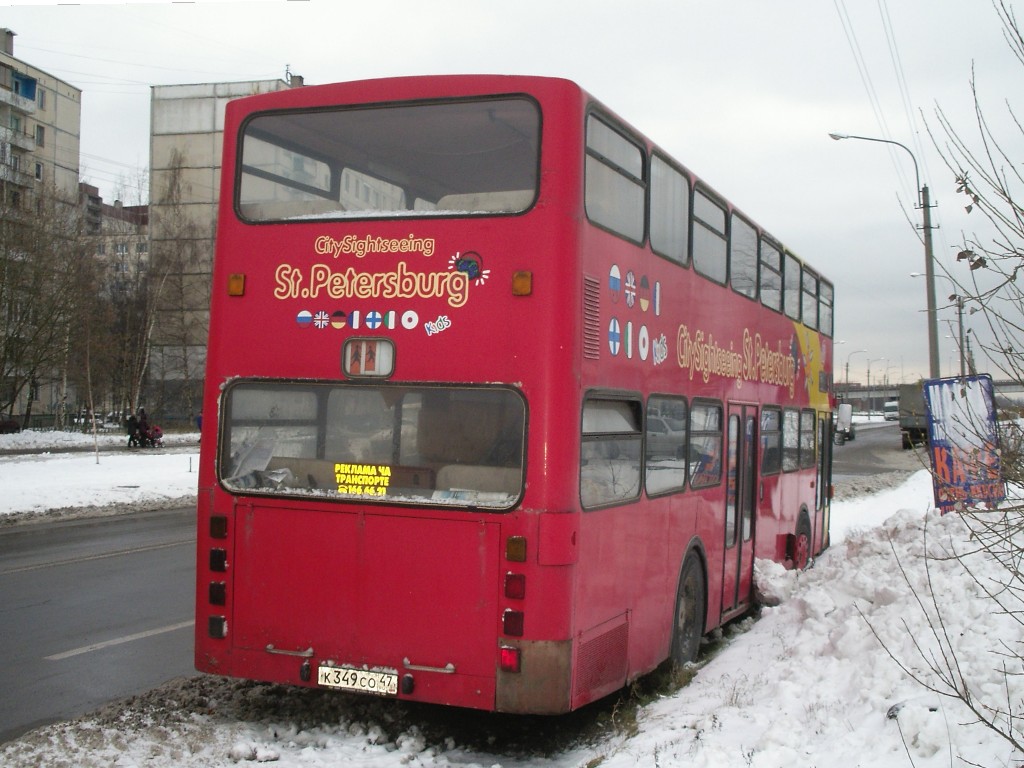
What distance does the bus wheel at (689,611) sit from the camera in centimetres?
847

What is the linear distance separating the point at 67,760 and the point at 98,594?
5856 mm

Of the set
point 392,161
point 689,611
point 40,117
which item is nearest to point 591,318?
point 392,161

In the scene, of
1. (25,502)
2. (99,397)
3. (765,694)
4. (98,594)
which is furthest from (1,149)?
(765,694)

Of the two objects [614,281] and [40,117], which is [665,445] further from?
[40,117]

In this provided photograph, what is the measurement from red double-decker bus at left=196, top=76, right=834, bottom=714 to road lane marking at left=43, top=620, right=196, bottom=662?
8.15ft

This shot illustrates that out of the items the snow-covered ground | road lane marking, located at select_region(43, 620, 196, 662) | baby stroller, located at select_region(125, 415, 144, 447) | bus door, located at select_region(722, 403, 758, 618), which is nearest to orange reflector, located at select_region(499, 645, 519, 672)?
the snow-covered ground

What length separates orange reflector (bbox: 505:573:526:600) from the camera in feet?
19.6

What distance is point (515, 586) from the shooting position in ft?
19.6

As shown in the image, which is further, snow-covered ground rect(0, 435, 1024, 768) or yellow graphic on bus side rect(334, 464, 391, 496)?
yellow graphic on bus side rect(334, 464, 391, 496)

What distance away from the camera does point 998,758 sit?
4.78 metres

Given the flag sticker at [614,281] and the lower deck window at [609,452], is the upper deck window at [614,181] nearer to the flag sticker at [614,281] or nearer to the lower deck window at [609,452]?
the flag sticker at [614,281]

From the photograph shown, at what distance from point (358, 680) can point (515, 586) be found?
1133 millimetres

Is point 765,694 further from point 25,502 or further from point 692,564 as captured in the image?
point 25,502

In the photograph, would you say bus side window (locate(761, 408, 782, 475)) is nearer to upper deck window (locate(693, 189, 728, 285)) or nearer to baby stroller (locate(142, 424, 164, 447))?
upper deck window (locate(693, 189, 728, 285))
